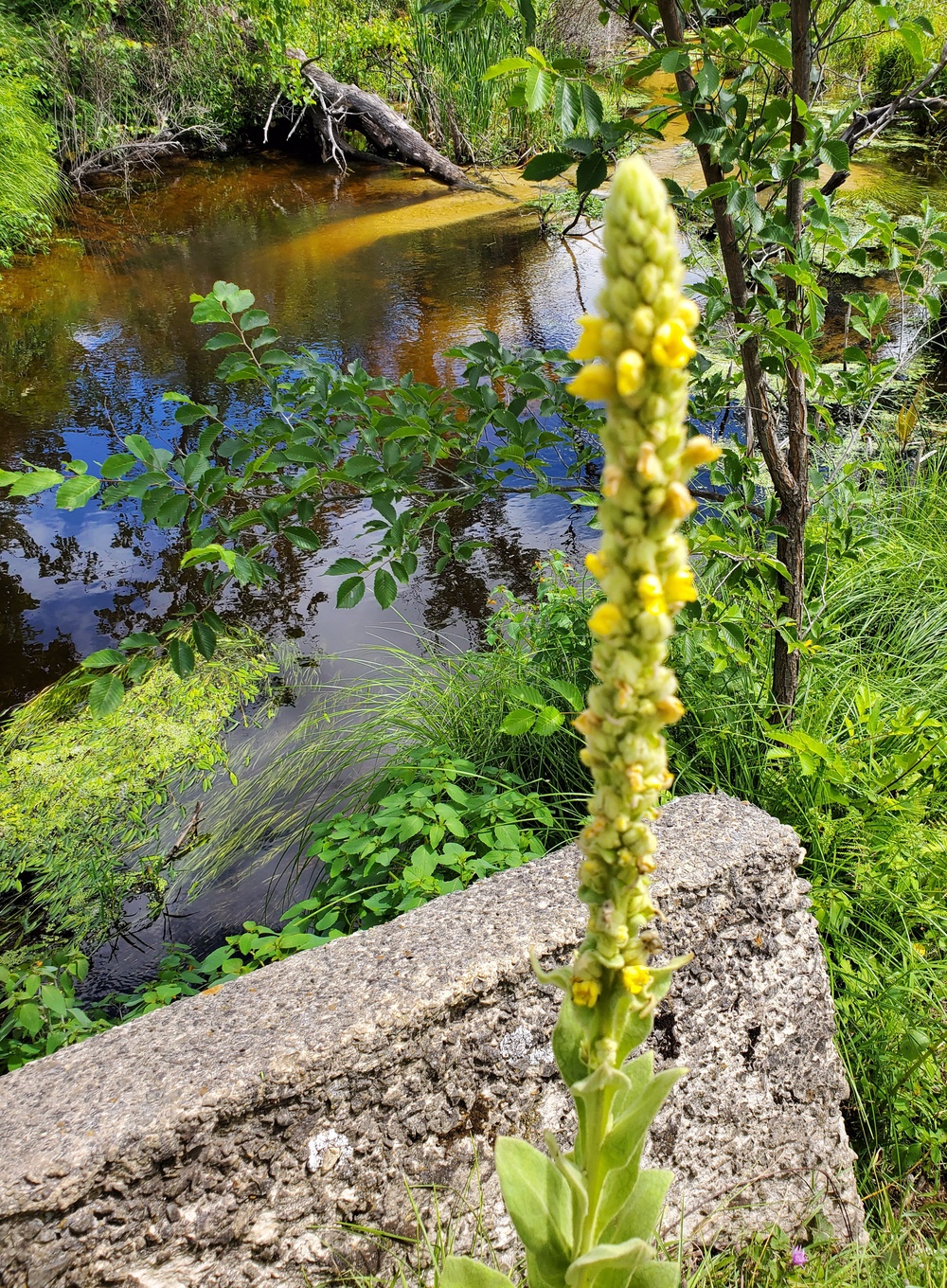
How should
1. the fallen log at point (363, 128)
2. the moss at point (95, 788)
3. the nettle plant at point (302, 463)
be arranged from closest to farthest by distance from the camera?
the nettle plant at point (302, 463)
the moss at point (95, 788)
the fallen log at point (363, 128)

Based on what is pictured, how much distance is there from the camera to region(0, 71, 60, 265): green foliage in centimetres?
842

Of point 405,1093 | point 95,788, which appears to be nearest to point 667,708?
point 405,1093

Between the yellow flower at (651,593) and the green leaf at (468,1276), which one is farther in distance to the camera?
the green leaf at (468,1276)

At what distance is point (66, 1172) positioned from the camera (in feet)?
3.72

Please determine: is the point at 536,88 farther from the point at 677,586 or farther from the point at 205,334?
the point at 205,334

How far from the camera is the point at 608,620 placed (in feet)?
1.79

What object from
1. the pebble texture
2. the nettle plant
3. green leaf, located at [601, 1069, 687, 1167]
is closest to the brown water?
the nettle plant

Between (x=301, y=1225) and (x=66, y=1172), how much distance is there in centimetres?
37

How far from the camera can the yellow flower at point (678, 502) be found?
0.51 metres

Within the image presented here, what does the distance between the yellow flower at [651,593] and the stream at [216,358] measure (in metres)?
1.65

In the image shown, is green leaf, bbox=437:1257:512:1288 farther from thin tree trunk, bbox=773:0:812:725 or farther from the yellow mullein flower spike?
thin tree trunk, bbox=773:0:812:725

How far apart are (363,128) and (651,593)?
13337 mm

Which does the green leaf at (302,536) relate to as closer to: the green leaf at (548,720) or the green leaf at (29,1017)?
the green leaf at (548,720)

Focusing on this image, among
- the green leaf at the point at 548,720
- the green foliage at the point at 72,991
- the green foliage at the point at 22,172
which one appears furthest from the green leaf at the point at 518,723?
the green foliage at the point at 22,172
